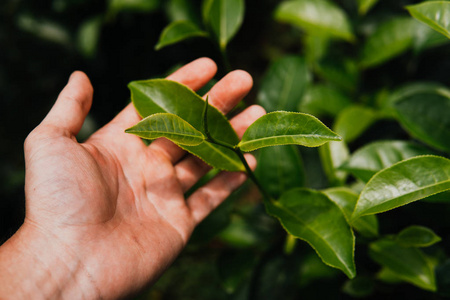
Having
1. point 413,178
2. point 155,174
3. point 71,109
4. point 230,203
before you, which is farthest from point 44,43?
point 413,178

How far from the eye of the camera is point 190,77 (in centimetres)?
107

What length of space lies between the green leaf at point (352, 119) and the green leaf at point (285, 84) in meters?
0.16

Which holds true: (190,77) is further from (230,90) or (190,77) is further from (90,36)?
(90,36)

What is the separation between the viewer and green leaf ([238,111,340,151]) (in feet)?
2.25

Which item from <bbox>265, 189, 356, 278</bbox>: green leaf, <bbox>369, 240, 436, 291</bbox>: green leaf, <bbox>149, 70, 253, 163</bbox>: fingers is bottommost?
<bbox>369, 240, 436, 291</bbox>: green leaf

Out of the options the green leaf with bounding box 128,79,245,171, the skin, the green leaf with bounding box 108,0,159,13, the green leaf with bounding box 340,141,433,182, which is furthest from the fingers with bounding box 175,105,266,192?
the green leaf with bounding box 108,0,159,13

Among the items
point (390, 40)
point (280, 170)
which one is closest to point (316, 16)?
point (390, 40)

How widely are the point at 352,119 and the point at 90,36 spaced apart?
4.14ft

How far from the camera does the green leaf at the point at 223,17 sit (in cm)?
110

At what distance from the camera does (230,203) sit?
4.11 ft

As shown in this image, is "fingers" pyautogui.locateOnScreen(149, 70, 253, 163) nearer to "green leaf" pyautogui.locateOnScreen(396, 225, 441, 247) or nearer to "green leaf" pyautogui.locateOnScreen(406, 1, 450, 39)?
"green leaf" pyautogui.locateOnScreen(406, 1, 450, 39)

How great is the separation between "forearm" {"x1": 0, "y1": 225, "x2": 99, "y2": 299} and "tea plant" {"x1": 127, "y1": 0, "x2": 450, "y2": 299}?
1.37 feet

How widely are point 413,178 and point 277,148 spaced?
41 cm

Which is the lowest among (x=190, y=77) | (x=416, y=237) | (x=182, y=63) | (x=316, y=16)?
(x=416, y=237)
